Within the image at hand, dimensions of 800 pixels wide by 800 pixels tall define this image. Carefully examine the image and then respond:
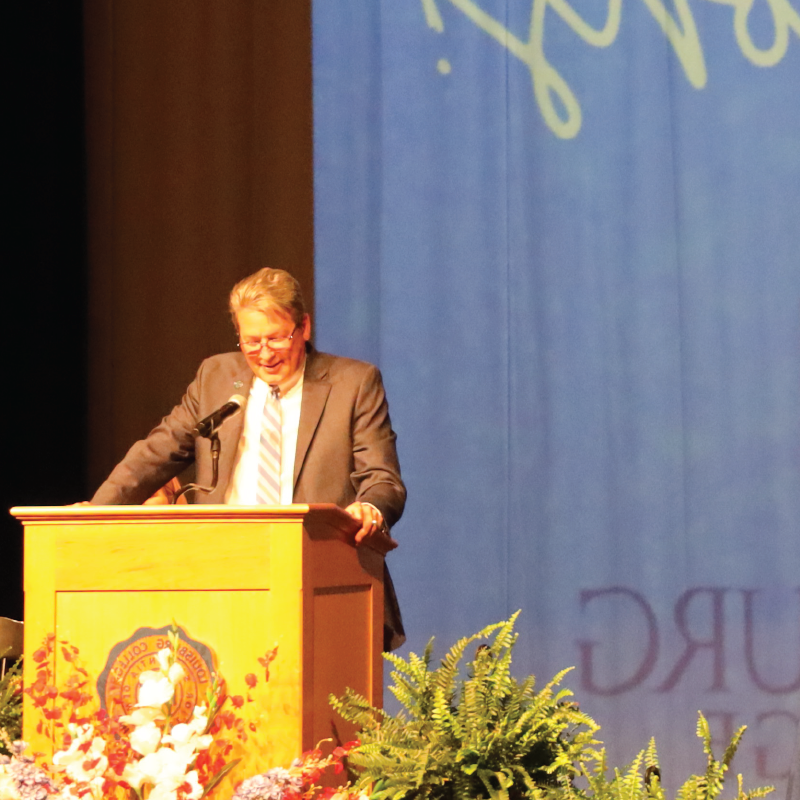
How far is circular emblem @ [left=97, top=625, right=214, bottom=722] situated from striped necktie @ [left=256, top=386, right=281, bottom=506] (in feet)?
2.76

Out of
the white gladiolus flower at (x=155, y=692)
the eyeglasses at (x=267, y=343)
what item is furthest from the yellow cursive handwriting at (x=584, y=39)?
the white gladiolus flower at (x=155, y=692)

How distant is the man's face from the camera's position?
2.88 metres

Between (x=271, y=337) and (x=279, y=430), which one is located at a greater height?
(x=271, y=337)

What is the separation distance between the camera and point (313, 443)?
294 centimetres

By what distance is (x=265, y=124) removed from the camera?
14.7 ft

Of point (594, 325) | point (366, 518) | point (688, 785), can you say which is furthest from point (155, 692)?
point (594, 325)

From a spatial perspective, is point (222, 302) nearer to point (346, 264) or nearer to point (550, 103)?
point (346, 264)

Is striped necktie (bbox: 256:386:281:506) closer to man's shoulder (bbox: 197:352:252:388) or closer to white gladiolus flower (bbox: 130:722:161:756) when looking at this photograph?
man's shoulder (bbox: 197:352:252:388)

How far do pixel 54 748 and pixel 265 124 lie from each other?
9.63 ft

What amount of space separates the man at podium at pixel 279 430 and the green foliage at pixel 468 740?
0.65 m

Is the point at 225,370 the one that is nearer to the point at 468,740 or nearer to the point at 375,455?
the point at 375,455

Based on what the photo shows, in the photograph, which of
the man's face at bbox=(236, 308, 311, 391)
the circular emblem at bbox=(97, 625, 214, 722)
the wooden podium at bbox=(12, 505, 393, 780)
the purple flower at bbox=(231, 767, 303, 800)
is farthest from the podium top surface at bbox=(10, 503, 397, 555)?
the man's face at bbox=(236, 308, 311, 391)

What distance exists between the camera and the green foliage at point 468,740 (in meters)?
2.06

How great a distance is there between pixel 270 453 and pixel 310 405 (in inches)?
6.0
